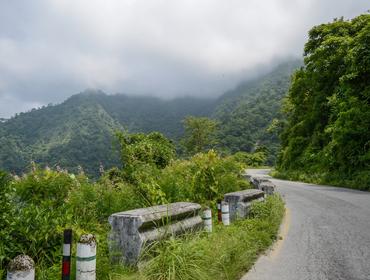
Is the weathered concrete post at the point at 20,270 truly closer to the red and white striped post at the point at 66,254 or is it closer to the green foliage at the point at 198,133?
the red and white striped post at the point at 66,254

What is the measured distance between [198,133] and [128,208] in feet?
A: 304

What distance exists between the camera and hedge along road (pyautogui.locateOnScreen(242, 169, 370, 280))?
20.2 feet

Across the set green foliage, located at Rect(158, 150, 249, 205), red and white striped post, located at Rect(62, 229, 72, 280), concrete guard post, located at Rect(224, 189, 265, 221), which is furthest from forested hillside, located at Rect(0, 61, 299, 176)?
red and white striped post, located at Rect(62, 229, 72, 280)

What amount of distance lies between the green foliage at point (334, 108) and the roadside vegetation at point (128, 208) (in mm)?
14480

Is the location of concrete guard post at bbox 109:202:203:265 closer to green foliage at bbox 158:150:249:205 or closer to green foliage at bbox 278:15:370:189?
green foliage at bbox 158:150:249:205

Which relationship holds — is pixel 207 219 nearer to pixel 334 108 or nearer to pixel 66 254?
Result: pixel 66 254

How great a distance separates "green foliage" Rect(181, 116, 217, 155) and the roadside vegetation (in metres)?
86.5

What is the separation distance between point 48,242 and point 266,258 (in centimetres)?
399

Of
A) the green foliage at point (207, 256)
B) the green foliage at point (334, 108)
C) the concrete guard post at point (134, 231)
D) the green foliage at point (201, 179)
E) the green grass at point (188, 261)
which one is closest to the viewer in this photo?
the green grass at point (188, 261)

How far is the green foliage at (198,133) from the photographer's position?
100062 millimetres

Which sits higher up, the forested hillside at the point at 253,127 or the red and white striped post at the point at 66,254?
the forested hillside at the point at 253,127

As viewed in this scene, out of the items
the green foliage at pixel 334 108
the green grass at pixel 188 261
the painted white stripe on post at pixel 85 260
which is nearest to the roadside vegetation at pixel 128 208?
the green grass at pixel 188 261

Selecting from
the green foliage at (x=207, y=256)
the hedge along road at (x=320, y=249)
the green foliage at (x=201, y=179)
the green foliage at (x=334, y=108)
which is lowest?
the hedge along road at (x=320, y=249)

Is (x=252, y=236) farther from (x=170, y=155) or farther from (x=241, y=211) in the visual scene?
(x=170, y=155)
